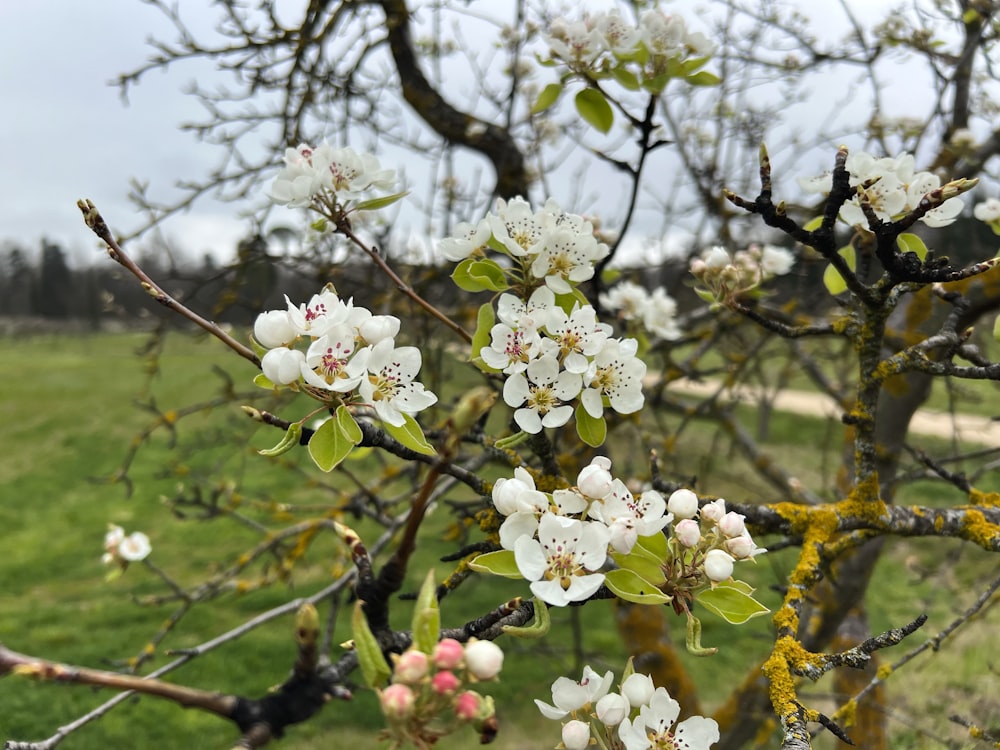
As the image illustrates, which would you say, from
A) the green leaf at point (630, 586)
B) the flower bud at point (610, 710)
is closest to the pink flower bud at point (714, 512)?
the green leaf at point (630, 586)

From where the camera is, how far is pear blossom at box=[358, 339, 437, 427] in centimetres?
81

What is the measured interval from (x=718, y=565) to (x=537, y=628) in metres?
0.23

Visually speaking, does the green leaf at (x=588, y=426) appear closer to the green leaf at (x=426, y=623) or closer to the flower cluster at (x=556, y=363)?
the flower cluster at (x=556, y=363)

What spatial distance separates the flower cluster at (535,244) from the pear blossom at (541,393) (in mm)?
175

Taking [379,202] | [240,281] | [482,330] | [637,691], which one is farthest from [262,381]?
[240,281]

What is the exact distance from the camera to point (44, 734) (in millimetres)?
3672

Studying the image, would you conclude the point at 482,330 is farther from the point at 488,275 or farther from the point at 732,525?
the point at 732,525

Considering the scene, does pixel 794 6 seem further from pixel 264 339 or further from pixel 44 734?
pixel 44 734

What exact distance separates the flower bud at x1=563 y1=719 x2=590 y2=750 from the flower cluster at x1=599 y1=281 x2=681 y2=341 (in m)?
1.49

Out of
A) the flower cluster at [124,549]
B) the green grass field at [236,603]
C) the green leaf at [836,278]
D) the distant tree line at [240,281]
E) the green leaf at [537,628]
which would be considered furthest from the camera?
the green grass field at [236,603]

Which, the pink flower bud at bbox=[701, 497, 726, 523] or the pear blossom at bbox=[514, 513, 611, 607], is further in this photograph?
the pink flower bud at bbox=[701, 497, 726, 523]

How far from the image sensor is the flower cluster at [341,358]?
0.75 metres

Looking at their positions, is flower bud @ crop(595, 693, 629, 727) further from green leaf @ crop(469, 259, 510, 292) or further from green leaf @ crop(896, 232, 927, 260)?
green leaf @ crop(896, 232, 927, 260)

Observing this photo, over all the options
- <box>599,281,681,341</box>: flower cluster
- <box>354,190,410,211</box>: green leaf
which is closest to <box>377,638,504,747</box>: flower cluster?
<box>354,190,410,211</box>: green leaf
